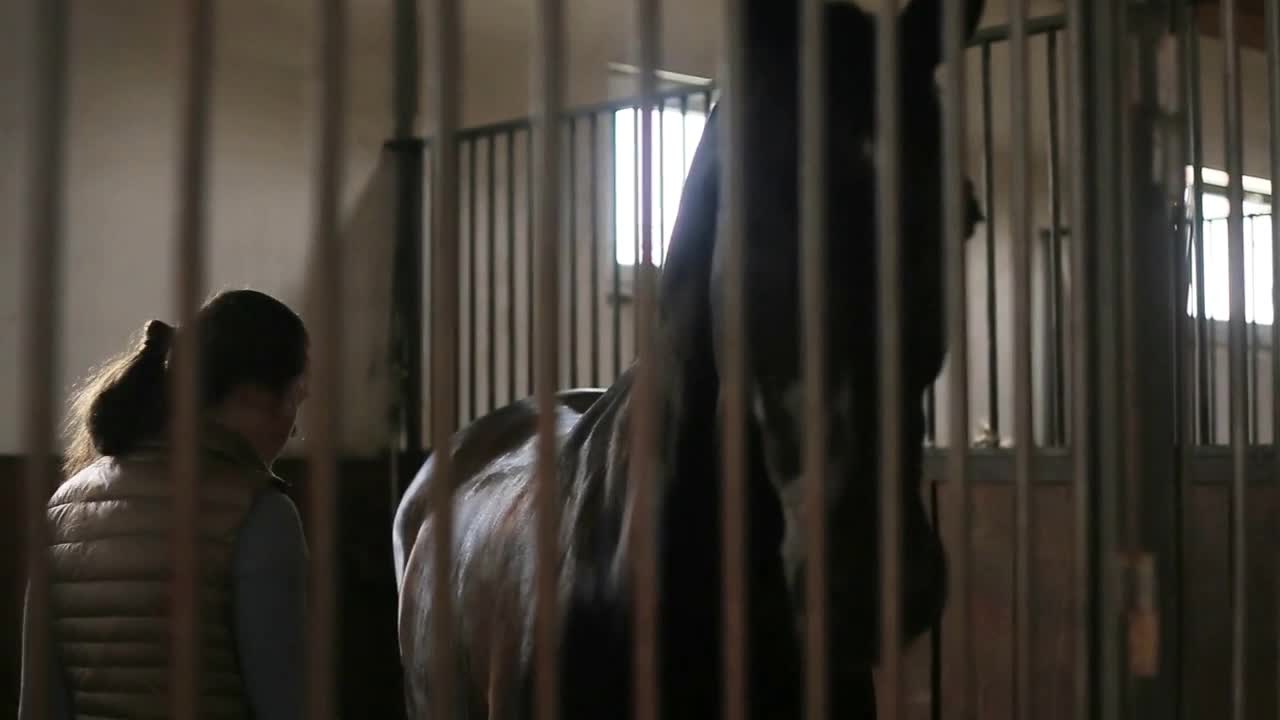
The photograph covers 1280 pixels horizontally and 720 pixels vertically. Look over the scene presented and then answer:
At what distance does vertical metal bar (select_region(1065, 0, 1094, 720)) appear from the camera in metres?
0.86

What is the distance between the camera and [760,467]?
1082 millimetres

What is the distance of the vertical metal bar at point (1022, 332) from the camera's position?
2.62 ft

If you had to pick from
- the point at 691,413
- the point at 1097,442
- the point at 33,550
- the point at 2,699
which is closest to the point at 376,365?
the point at 2,699

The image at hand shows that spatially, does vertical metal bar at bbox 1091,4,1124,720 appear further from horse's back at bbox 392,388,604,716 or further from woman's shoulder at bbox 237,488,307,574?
woman's shoulder at bbox 237,488,307,574

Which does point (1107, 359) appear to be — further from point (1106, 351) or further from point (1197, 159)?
point (1197, 159)

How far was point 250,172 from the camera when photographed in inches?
128

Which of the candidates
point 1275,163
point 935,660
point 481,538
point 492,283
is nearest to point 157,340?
point 481,538

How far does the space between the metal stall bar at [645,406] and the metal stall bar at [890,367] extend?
146 mm

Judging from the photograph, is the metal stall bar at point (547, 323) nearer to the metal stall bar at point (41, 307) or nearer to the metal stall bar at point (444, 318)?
the metal stall bar at point (444, 318)

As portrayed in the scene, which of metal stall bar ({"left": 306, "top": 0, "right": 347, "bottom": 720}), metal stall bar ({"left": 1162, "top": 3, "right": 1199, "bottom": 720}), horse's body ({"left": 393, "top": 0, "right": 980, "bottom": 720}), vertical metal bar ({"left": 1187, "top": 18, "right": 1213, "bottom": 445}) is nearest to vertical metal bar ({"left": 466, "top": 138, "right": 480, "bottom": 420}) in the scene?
horse's body ({"left": 393, "top": 0, "right": 980, "bottom": 720})

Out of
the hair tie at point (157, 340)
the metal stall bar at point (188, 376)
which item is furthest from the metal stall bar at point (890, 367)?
the hair tie at point (157, 340)

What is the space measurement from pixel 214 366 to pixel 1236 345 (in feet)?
2.85

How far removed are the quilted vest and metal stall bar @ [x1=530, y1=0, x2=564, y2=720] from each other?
43 centimetres

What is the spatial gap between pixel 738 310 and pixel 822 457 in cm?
10
